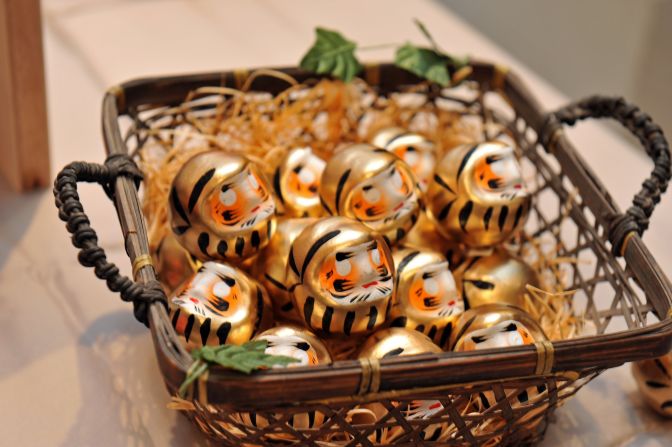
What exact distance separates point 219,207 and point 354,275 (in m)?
0.13

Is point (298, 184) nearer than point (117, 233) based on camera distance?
Yes

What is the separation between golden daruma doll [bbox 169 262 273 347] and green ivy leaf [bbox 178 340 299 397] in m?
0.10

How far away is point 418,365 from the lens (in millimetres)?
582

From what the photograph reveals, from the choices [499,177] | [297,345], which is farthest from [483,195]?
[297,345]

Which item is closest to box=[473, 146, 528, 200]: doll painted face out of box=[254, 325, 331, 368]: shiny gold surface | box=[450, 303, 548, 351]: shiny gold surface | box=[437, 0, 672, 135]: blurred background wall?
box=[450, 303, 548, 351]: shiny gold surface

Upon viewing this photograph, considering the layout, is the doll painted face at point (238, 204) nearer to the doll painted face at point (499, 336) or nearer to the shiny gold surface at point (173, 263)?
the shiny gold surface at point (173, 263)

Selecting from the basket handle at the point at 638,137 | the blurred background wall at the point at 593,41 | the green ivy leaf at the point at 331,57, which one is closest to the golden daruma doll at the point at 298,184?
the green ivy leaf at the point at 331,57

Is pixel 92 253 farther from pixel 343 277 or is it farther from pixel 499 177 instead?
pixel 499 177

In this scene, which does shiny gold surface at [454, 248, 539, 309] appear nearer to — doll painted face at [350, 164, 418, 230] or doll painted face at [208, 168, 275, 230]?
doll painted face at [350, 164, 418, 230]

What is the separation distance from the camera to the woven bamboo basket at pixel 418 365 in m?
0.57

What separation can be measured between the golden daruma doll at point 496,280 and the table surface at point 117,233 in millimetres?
108

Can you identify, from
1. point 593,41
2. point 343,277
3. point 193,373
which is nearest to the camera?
point 193,373

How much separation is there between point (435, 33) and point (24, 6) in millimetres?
632

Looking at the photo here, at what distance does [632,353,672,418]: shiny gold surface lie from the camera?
0.74 m
